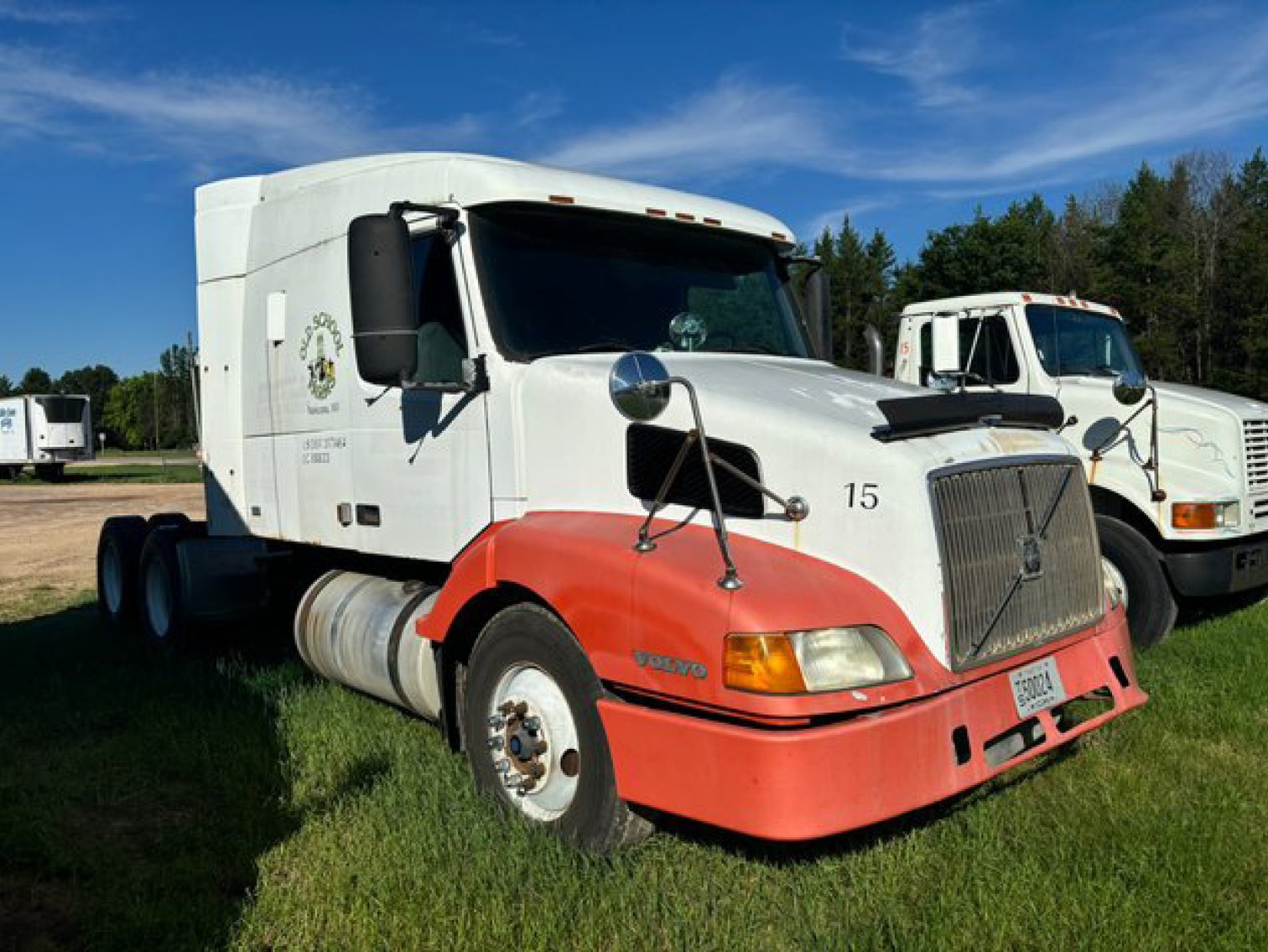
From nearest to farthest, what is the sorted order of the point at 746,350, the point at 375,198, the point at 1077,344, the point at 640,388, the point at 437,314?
the point at 640,388 → the point at 437,314 → the point at 746,350 → the point at 375,198 → the point at 1077,344

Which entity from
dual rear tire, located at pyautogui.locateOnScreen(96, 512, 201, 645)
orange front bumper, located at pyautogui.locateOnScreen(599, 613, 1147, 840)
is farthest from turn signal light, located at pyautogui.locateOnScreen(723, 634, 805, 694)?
dual rear tire, located at pyautogui.locateOnScreen(96, 512, 201, 645)

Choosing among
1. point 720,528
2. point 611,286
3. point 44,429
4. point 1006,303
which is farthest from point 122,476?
point 720,528

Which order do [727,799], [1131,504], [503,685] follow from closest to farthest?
[727,799] → [503,685] → [1131,504]

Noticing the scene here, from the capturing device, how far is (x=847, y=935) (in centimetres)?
335

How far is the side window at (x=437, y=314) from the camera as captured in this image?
4.86 m

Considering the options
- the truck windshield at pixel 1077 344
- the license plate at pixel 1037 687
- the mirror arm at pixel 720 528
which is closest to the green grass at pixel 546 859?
the license plate at pixel 1037 687

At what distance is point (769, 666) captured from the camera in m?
3.27

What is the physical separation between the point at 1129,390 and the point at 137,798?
6.74m

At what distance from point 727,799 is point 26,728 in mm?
4704

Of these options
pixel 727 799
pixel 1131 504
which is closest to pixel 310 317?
pixel 727 799

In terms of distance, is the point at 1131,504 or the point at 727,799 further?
the point at 1131,504

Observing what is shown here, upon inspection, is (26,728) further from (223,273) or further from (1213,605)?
(1213,605)

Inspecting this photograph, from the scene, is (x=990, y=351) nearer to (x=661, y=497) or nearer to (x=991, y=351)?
(x=991, y=351)

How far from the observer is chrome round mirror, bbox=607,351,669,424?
363cm
